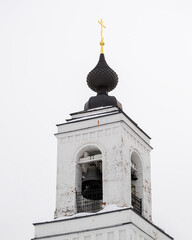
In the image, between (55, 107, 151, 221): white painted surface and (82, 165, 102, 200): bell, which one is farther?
(82, 165, 102, 200): bell

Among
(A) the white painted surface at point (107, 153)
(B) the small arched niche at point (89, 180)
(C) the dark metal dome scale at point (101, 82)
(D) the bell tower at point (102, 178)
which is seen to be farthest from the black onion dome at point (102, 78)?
(B) the small arched niche at point (89, 180)

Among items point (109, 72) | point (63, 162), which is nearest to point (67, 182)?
point (63, 162)

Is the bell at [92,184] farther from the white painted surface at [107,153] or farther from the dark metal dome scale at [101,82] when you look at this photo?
the dark metal dome scale at [101,82]

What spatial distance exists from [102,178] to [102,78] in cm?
493

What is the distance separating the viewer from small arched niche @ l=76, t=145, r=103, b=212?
29125mm

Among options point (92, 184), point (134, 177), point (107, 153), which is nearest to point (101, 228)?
point (92, 184)

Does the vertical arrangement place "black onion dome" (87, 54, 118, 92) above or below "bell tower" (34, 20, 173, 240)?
above

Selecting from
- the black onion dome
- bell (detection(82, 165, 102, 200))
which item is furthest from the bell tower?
the black onion dome

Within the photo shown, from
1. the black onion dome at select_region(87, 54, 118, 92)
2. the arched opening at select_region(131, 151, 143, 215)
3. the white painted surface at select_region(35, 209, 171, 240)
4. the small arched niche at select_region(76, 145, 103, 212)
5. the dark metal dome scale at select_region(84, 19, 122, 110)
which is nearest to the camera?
the white painted surface at select_region(35, 209, 171, 240)

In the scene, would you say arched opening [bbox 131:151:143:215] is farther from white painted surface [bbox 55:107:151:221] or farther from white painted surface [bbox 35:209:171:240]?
white painted surface [bbox 35:209:171:240]

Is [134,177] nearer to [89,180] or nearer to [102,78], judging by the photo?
[89,180]

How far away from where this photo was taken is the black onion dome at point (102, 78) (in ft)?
105

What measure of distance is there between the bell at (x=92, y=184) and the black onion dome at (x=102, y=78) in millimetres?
3987

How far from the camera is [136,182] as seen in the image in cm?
3006
